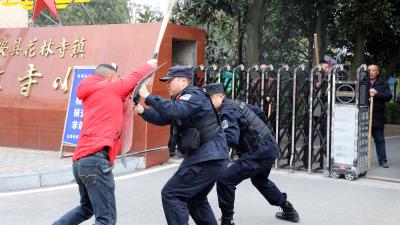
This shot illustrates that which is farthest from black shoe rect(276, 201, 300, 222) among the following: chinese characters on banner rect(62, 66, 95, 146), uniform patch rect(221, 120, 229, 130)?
chinese characters on banner rect(62, 66, 95, 146)

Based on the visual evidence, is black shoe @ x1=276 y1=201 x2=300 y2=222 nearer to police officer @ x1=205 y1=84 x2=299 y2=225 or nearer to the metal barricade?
police officer @ x1=205 y1=84 x2=299 y2=225

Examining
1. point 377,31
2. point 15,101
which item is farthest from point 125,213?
point 377,31

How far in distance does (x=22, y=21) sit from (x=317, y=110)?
377 inches

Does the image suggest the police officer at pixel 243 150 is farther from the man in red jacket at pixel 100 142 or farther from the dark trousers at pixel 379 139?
the dark trousers at pixel 379 139

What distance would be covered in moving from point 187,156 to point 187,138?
0.19m

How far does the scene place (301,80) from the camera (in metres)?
9.20

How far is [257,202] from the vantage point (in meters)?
6.64

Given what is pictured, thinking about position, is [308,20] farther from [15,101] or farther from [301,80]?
[15,101]

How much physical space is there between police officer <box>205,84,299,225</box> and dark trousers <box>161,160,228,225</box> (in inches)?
28.4

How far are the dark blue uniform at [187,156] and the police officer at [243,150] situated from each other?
2.20 feet

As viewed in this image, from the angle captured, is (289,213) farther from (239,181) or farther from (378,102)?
(378,102)

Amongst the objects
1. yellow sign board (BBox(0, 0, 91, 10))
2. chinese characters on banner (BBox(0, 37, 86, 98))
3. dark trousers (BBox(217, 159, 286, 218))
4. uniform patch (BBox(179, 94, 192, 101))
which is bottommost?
dark trousers (BBox(217, 159, 286, 218))

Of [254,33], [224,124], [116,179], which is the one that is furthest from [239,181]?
[254,33]

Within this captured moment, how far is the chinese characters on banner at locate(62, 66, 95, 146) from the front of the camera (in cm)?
899
